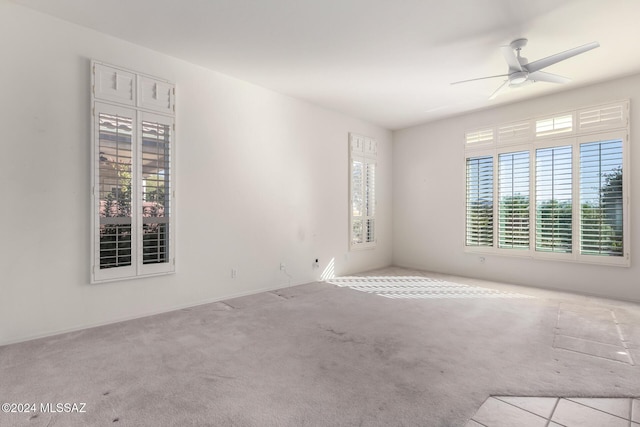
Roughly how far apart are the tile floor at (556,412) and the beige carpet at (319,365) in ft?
0.22

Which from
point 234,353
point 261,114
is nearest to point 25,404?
point 234,353

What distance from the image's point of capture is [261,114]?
491cm

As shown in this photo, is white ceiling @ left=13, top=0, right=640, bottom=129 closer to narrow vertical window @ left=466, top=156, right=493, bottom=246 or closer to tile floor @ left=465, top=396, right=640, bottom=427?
narrow vertical window @ left=466, top=156, right=493, bottom=246

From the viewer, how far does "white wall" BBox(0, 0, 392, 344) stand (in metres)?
3.02

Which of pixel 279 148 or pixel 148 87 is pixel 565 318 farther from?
pixel 148 87

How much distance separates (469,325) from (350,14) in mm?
3361

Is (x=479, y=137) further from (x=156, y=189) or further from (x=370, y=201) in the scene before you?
(x=156, y=189)

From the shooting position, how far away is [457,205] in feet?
20.6

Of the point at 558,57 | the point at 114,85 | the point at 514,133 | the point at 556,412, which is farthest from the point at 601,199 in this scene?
the point at 114,85

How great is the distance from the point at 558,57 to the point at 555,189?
246cm

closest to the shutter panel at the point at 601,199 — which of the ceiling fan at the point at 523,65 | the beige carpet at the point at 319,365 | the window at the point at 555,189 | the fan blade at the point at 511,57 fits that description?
the window at the point at 555,189

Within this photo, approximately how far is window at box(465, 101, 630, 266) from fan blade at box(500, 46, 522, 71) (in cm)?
212

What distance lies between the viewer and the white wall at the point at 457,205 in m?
4.54

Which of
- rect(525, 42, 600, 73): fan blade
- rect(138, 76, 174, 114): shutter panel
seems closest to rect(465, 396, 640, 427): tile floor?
rect(525, 42, 600, 73): fan blade
